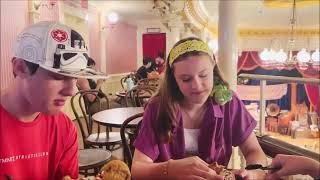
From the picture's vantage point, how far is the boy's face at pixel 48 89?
1.02 metres

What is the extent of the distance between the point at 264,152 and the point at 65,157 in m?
0.89

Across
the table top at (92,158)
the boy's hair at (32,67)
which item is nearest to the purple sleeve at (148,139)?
the boy's hair at (32,67)

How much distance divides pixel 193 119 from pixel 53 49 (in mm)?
740

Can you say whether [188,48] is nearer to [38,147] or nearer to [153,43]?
[38,147]

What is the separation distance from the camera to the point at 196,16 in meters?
9.18

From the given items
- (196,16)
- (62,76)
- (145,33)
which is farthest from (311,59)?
(62,76)

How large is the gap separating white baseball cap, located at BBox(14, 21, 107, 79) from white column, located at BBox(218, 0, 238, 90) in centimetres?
264

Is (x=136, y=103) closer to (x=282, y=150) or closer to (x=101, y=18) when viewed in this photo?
(x=282, y=150)

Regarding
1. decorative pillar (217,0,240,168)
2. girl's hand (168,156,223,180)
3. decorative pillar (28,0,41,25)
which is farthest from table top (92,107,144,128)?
decorative pillar (28,0,41,25)

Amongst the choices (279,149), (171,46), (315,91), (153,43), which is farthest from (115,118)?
(153,43)

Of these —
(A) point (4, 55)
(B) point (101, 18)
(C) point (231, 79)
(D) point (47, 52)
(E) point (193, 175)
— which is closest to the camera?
(D) point (47, 52)

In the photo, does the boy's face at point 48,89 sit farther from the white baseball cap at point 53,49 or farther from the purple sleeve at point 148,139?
the purple sleeve at point 148,139

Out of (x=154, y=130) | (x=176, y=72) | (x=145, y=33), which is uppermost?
(x=145, y=33)

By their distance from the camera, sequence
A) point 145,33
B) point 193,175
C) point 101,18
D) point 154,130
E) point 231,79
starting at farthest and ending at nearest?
point 145,33 → point 101,18 → point 231,79 → point 154,130 → point 193,175
